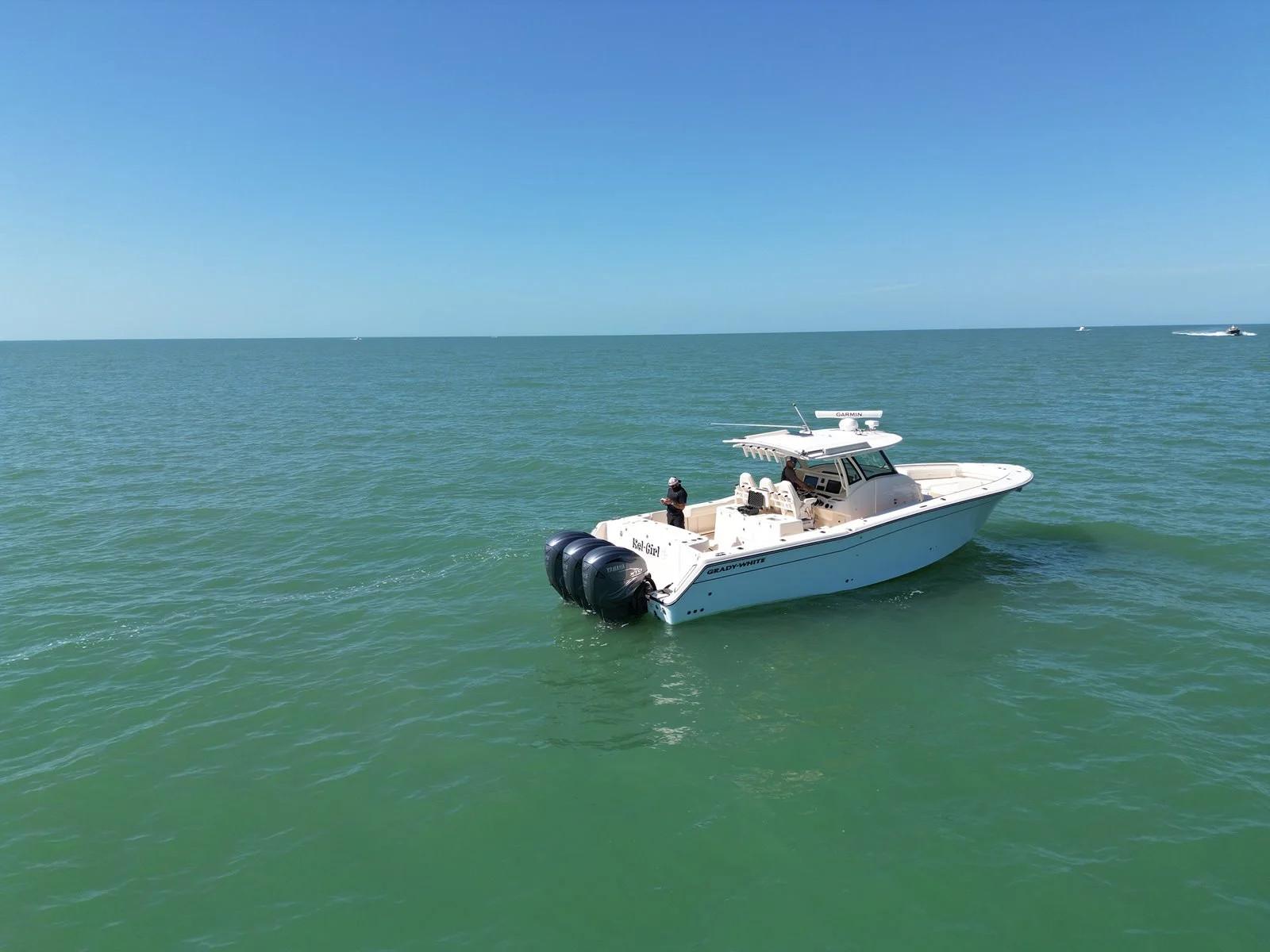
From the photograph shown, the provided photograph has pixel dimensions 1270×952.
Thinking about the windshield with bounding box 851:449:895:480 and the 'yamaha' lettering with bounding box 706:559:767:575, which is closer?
the 'yamaha' lettering with bounding box 706:559:767:575

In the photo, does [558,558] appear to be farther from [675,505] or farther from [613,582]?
[675,505]

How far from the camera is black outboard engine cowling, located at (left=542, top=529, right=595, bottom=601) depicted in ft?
42.1

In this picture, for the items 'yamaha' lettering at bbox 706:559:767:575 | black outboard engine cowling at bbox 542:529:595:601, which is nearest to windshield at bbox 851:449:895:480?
'yamaha' lettering at bbox 706:559:767:575

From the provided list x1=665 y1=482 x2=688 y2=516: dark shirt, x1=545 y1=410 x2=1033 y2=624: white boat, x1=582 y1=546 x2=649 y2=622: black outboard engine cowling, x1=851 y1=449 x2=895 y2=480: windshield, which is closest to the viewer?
x1=582 y1=546 x2=649 y2=622: black outboard engine cowling

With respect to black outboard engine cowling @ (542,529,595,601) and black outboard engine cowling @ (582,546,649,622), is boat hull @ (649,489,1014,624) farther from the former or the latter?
black outboard engine cowling @ (542,529,595,601)

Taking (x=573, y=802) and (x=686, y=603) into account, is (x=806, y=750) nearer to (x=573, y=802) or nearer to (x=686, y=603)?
(x=573, y=802)

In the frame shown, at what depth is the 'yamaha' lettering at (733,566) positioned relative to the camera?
40.4 ft

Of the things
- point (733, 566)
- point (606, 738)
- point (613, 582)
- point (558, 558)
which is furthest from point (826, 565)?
point (606, 738)

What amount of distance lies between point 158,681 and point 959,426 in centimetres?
3175

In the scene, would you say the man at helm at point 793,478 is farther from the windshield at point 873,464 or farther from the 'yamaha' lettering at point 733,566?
the 'yamaha' lettering at point 733,566

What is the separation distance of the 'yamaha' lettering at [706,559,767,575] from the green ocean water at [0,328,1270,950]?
0.98 metres

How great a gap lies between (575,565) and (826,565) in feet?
15.0

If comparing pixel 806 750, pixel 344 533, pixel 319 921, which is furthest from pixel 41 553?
pixel 806 750

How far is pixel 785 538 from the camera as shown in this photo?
13086 mm
